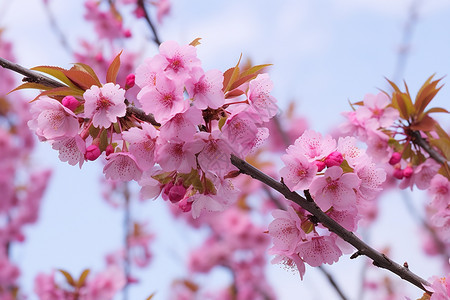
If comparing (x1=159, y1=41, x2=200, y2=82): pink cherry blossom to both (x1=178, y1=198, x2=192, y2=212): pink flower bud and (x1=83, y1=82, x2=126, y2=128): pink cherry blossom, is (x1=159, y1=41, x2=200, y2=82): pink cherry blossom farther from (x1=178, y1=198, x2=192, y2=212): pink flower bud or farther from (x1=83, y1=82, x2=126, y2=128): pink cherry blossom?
(x1=178, y1=198, x2=192, y2=212): pink flower bud

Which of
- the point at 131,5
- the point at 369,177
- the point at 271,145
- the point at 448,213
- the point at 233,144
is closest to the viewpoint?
the point at 233,144

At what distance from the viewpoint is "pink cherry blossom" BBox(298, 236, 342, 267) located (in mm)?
1356

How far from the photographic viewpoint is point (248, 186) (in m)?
6.43

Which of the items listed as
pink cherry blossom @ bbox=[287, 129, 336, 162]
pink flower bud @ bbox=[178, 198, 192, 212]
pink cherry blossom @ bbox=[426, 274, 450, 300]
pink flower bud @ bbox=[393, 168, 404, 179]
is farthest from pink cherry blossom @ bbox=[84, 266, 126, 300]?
pink cherry blossom @ bbox=[426, 274, 450, 300]

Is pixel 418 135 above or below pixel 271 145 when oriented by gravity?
below

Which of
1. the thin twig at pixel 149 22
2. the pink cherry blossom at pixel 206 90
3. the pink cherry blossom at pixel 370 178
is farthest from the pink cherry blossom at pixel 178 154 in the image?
the thin twig at pixel 149 22

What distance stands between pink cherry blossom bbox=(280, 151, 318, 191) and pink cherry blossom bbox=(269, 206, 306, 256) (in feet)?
0.36

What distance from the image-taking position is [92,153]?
4.17 ft

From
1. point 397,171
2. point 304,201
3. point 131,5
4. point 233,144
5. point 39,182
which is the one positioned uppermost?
point 39,182

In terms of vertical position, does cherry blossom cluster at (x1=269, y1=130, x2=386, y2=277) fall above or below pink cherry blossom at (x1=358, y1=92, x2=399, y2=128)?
below

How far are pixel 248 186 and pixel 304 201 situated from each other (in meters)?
5.17

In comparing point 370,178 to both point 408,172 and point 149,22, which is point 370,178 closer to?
point 408,172

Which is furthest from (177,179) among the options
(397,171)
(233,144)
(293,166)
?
(397,171)

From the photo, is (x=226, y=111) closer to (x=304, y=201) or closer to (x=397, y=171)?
(x=304, y=201)
